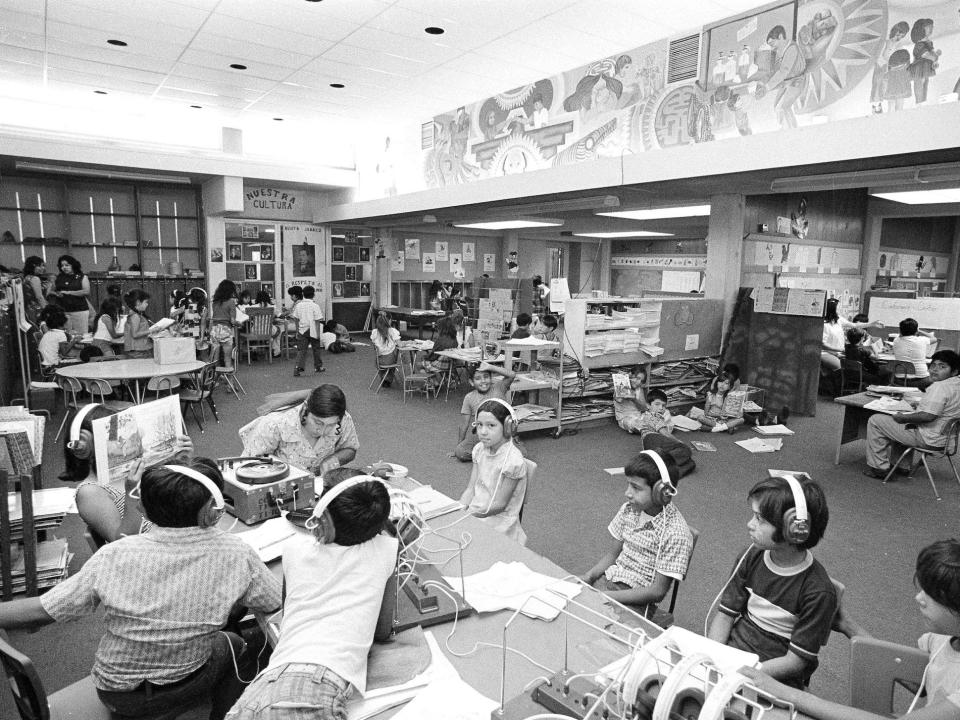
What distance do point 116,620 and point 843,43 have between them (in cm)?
652

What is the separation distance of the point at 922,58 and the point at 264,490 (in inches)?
228

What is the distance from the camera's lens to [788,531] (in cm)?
190

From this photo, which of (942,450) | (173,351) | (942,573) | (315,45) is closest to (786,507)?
(942,573)

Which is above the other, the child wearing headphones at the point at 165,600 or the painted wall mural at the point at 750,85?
the painted wall mural at the point at 750,85

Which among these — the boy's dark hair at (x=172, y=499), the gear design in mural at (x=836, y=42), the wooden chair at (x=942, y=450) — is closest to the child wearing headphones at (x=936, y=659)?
the boy's dark hair at (x=172, y=499)

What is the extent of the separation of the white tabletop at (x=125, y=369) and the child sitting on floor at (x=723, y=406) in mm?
5638

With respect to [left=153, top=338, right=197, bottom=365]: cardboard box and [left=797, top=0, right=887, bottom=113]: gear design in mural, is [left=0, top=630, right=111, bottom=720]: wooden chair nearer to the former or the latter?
[left=153, top=338, right=197, bottom=365]: cardboard box

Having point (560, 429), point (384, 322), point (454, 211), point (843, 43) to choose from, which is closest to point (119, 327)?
point (384, 322)

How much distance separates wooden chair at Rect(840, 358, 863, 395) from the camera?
8055 millimetres

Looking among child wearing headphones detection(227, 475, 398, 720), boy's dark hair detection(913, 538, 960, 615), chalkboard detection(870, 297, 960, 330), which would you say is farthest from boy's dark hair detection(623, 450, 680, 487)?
chalkboard detection(870, 297, 960, 330)

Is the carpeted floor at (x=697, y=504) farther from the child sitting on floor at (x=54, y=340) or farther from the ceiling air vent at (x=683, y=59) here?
the ceiling air vent at (x=683, y=59)

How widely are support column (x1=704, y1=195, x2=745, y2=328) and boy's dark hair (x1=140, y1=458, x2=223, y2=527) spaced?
727 centimetres

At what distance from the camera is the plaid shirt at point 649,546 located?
7.53 ft

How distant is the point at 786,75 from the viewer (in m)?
5.54
